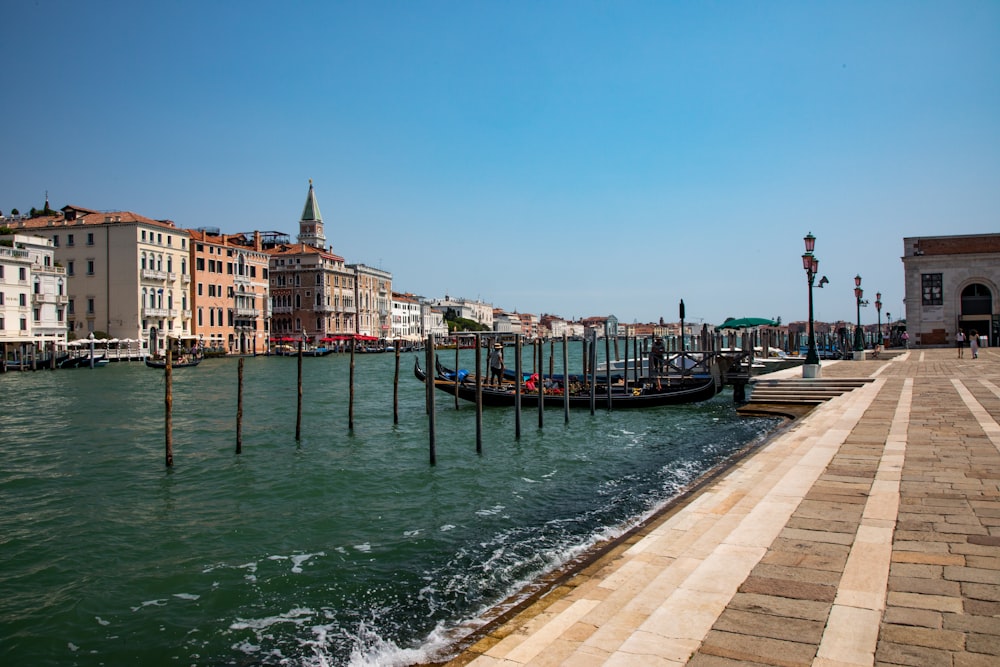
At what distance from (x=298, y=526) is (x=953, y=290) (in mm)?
41400

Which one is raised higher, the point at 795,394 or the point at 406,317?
the point at 406,317

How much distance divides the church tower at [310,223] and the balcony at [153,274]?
37134mm

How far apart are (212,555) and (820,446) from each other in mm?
7314

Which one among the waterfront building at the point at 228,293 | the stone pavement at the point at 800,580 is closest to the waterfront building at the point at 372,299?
the waterfront building at the point at 228,293

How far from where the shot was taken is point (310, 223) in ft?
294

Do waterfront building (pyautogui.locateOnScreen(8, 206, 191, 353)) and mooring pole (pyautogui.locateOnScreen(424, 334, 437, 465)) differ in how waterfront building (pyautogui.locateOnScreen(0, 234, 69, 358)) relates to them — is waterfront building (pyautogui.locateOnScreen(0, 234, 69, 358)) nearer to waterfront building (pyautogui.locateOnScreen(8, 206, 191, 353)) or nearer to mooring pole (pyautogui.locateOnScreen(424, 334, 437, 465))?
waterfront building (pyautogui.locateOnScreen(8, 206, 191, 353))

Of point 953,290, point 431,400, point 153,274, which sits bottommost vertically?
point 431,400

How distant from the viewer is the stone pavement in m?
3.17

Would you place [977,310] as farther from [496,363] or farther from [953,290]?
[496,363]

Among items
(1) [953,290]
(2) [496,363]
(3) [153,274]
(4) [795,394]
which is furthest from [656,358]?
(3) [153,274]

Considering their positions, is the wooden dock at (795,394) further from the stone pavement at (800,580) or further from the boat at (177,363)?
the boat at (177,363)

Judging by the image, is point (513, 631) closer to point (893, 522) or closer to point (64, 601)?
point (893, 522)

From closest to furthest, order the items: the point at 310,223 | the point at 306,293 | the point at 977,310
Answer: the point at 977,310
the point at 306,293
the point at 310,223

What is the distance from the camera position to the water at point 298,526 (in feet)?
18.2
